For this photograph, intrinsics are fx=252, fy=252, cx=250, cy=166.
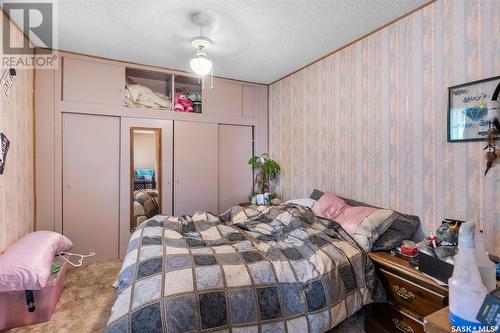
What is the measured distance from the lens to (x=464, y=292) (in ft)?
2.47

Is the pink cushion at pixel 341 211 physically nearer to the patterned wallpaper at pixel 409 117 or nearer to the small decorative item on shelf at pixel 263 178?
the patterned wallpaper at pixel 409 117

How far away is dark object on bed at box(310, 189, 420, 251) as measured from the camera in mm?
2012

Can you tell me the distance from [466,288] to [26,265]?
2.62 m

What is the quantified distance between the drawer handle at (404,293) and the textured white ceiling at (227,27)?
7.15 feet

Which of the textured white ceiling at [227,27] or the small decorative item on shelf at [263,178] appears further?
the small decorative item on shelf at [263,178]

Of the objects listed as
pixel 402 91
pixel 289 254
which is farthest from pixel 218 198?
pixel 402 91

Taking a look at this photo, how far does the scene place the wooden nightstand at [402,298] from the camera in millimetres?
1534

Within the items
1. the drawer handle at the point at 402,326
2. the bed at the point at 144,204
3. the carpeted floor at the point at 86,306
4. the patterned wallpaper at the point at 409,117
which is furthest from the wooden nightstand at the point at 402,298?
the bed at the point at 144,204

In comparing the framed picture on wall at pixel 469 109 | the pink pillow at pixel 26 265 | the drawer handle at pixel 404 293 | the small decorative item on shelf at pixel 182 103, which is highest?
the small decorative item on shelf at pixel 182 103

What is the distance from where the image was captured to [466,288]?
75 centimetres

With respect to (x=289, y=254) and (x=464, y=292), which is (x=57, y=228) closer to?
(x=289, y=254)

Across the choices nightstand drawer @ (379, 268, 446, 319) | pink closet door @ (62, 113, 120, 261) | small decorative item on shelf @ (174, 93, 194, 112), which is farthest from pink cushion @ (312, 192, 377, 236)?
pink closet door @ (62, 113, 120, 261)

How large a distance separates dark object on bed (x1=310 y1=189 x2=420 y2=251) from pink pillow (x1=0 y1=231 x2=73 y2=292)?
8.51 ft

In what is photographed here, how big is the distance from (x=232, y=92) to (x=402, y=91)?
252cm
